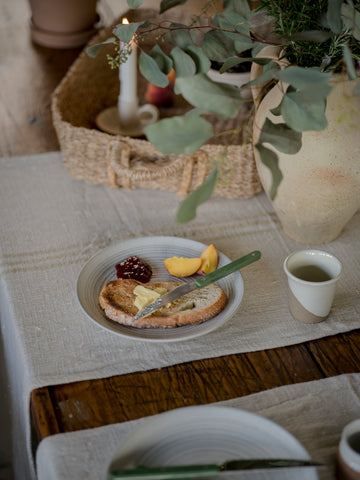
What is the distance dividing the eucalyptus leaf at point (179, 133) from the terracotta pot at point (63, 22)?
1.24 meters

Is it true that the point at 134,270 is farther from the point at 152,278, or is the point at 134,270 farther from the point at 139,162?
the point at 139,162

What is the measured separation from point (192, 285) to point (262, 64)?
1.02 feet

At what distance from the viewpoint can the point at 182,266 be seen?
900 mm

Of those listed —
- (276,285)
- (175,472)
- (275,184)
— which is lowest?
(276,285)

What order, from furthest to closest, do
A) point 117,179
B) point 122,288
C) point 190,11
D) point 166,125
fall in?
point 190,11, point 117,179, point 122,288, point 166,125

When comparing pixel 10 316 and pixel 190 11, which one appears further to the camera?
pixel 190 11

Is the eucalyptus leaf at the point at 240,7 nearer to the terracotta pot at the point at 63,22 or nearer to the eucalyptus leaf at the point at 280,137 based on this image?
the eucalyptus leaf at the point at 280,137

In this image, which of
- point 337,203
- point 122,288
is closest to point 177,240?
point 122,288

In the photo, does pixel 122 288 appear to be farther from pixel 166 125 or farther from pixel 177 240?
pixel 166 125

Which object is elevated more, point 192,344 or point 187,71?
point 187,71

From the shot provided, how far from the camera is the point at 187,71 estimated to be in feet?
2.41

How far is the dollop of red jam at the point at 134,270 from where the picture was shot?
885 millimetres

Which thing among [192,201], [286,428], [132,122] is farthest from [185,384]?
[132,122]

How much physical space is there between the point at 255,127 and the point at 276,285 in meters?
0.24
